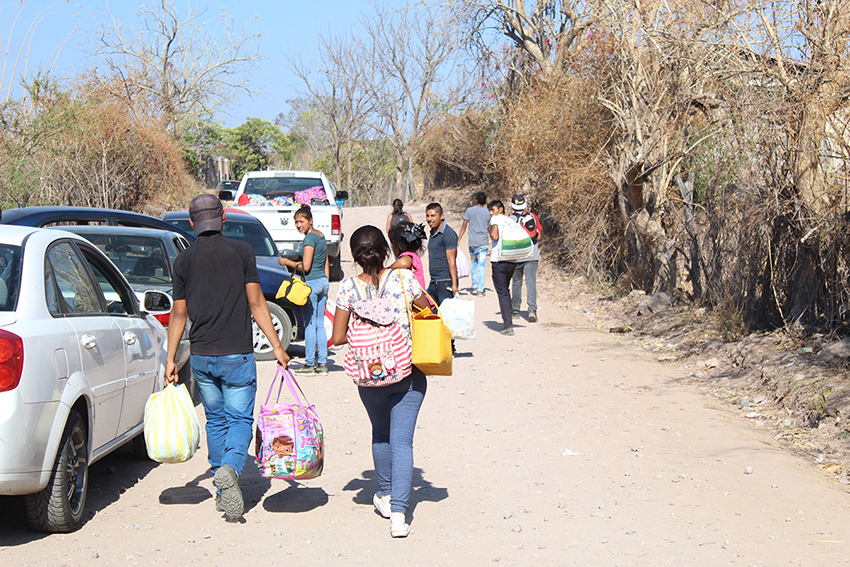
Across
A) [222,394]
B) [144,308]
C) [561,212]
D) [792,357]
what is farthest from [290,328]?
[561,212]

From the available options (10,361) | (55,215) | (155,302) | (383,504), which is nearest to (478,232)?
(55,215)

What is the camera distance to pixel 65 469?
4.44 m

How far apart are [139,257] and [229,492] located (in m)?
4.26

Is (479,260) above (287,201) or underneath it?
underneath

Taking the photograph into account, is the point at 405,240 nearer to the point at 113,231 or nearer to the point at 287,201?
the point at 113,231

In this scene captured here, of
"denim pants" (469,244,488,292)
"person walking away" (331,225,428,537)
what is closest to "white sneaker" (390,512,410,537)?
"person walking away" (331,225,428,537)

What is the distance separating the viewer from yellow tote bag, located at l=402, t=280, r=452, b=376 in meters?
4.62

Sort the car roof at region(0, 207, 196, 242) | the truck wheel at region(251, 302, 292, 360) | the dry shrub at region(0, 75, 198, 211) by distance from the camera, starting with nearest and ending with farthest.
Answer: the car roof at region(0, 207, 196, 242) < the truck wheel at region(251, 302, 292, 360) < the dry shrub at region(0, 75, 198, 211)

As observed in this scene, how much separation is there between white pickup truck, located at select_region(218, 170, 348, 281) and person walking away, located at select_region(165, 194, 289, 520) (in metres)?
9.29

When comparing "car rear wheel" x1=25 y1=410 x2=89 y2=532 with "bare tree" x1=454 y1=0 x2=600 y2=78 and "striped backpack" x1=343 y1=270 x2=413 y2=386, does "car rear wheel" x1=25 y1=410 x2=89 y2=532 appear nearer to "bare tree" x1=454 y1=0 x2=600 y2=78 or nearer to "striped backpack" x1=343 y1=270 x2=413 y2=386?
"striped backpack" x1=343 y1=270 x2=413 y2=386

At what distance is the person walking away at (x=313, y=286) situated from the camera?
910cm

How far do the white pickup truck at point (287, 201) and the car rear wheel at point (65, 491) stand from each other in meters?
9.71

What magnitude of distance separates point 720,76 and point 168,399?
908 cm

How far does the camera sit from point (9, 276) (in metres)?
4.45
